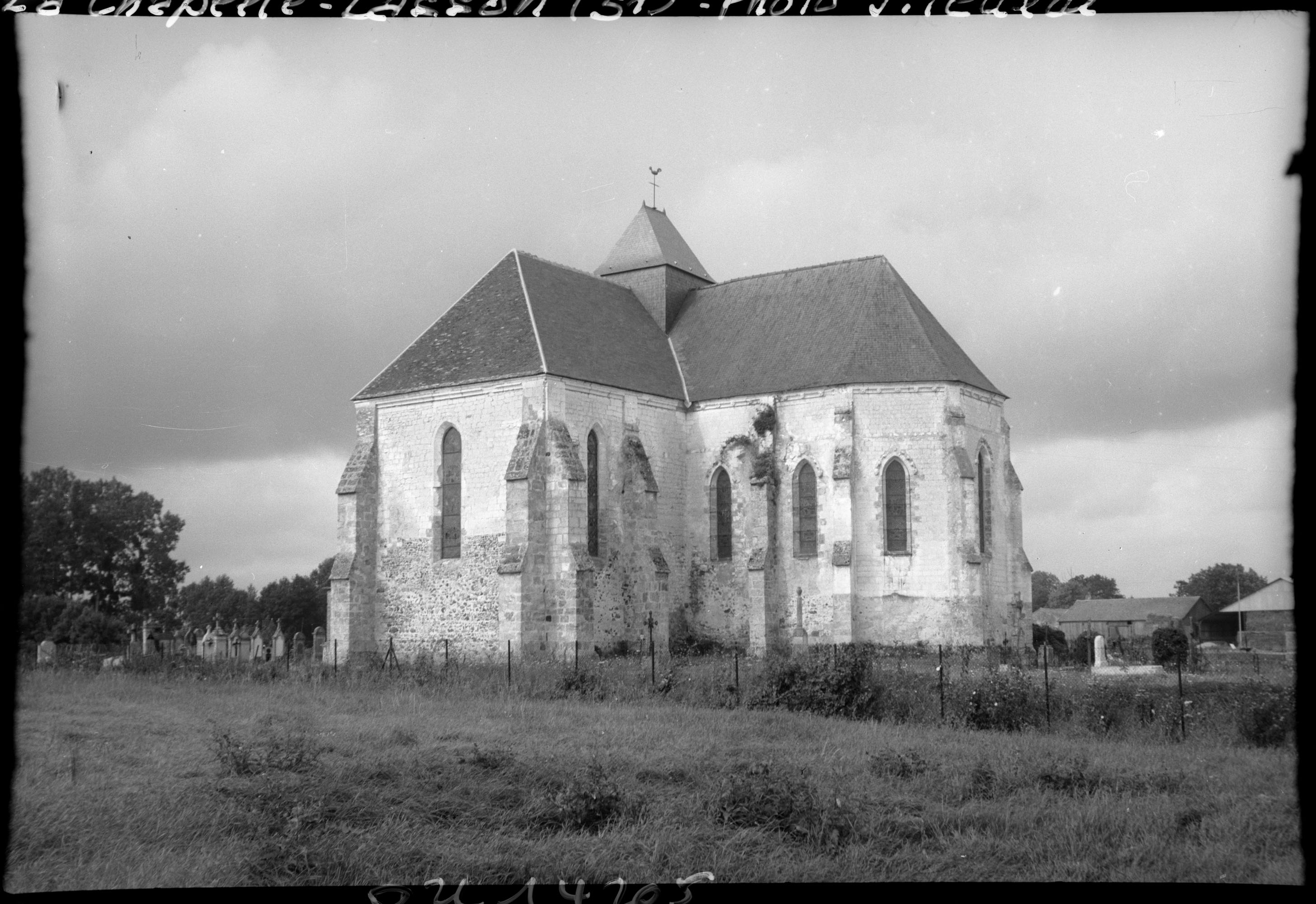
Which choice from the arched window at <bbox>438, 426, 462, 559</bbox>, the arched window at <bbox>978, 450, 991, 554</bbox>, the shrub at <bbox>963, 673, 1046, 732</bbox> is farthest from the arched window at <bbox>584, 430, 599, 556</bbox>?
the shrub at <bbox>963, 673, 1046, 732</bbox>

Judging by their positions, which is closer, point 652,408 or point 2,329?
point 2,329

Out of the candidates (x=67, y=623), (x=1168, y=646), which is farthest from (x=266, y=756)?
(x=67, y=623)

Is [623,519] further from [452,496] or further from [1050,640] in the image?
[1050,640]

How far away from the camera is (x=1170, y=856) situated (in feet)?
34.3

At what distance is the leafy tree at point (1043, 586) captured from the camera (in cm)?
10062

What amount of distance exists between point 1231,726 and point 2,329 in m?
17.6

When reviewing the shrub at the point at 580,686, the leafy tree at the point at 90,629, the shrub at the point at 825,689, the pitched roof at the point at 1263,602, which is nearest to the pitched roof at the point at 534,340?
the shrub at the point at 580,686

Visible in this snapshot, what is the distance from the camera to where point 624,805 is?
39.3 feet

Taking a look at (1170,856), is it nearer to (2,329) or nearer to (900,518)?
(2,329)

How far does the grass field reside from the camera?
402 inches

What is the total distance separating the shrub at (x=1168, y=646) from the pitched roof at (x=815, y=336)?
8.91 meters

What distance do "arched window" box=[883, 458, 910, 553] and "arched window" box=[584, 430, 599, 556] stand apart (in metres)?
8.28

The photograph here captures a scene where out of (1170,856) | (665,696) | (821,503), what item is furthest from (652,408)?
(1170,856)

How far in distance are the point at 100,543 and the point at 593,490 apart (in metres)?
18.8
